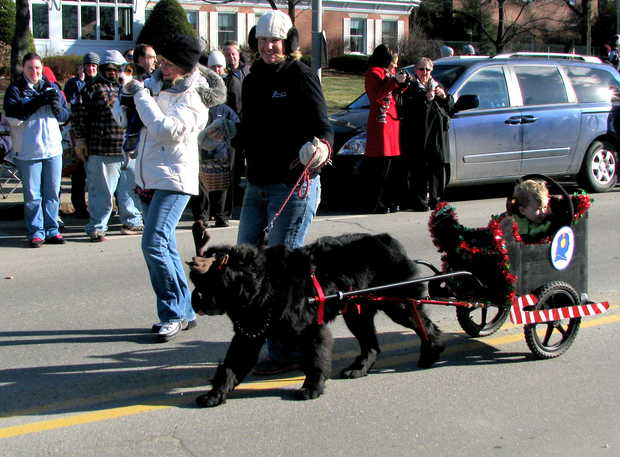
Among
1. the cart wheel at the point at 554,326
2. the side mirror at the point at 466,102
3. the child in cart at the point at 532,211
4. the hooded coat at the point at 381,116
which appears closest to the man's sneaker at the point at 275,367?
the cart wheel at the point at 554,326

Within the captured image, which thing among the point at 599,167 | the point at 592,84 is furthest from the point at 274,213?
the point at 592,84

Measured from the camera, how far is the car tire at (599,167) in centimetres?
1253

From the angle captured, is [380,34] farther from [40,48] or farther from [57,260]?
[57,260]

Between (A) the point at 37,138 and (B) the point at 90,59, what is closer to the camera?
(A) the point at 37,138

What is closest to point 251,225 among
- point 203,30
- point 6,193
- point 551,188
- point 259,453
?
point 259,453

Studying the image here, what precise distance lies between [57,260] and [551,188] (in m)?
5.09

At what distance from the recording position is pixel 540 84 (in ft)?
39.7

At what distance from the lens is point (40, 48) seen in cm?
3844

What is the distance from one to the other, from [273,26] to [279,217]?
1160 millimetres

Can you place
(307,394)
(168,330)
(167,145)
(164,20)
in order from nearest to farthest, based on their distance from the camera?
(307,394), (167,145), (168,330), (164,20)

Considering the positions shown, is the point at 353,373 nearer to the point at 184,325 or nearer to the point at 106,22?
the point at 184,325

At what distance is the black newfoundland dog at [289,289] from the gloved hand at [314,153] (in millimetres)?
473

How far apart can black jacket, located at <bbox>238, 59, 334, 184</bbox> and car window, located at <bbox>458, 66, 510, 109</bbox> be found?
22.7 ft

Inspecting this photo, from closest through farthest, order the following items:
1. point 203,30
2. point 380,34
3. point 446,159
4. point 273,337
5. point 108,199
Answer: point 273,337 < point 108,199 < point 446,159 < point 203,30 < point 380,34
